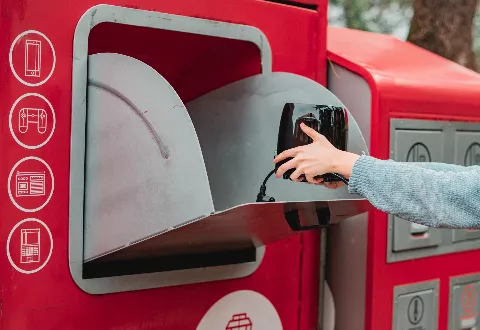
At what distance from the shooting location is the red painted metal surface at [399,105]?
7.32 feet

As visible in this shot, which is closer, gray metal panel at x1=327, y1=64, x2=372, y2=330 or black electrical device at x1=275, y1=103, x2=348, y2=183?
black electrical device at x1=275, y1=103, x2=348, y2=183

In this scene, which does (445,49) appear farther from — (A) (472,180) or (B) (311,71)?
(A) (472,180)

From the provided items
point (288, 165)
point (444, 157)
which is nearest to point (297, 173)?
point (288, 165)

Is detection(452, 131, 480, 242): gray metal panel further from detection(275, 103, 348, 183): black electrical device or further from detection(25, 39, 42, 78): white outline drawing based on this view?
detection(25, 39, 42, 78): white outline drawing

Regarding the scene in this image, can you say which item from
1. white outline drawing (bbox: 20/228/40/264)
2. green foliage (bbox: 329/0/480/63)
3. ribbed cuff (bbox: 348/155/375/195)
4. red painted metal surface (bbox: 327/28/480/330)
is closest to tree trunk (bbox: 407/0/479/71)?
red painted metal surface (bbox: 327/28/480/330)

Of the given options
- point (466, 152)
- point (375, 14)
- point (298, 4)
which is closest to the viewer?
point (298, 4)

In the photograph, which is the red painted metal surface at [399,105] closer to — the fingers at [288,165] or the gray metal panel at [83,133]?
the gray metal panel at [83,133]

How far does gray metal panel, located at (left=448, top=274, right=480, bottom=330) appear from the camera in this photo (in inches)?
99.5

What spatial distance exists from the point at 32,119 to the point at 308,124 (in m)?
0.73

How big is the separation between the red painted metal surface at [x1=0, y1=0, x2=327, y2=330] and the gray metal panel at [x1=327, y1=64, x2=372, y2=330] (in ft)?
0.34

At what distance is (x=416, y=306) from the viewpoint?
2.38 meters

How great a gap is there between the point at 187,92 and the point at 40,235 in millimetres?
966

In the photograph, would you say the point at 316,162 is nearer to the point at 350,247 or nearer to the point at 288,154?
the point at 288,154

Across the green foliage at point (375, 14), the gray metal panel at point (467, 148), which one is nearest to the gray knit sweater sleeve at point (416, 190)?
the gray metal panel at point (467, 148)
